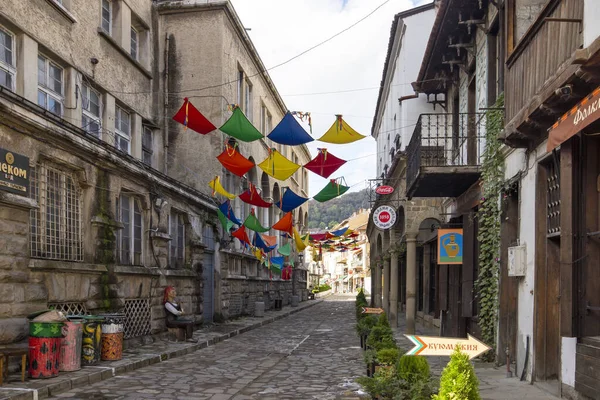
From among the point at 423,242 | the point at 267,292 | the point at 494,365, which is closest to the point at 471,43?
the point at 494,365

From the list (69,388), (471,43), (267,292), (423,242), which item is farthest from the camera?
(267,292)

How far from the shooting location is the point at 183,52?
74.2ft

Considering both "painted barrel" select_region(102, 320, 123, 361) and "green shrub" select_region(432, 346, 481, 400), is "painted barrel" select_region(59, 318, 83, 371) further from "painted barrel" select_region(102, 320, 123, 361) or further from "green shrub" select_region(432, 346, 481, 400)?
"green shrub" select_region(432, 346, 481, 400)

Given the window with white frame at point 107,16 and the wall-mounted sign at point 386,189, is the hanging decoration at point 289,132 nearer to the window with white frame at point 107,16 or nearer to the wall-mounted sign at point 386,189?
the window with white frame at point 107,16

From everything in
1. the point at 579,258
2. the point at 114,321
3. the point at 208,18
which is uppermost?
the point at 208,18

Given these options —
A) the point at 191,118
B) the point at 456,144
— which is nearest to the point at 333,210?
the point at 456,144

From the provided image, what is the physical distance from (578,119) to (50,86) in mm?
11670

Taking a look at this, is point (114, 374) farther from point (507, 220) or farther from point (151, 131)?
point (151, 131)

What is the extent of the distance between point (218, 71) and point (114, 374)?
46.6 ft

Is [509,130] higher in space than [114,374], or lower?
higher

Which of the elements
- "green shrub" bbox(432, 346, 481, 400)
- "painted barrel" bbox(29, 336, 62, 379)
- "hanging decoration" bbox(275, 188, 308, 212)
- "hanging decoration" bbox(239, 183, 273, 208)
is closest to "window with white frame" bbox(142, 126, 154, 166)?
"hanging decoration" bbox(239, 183, 273, 208)

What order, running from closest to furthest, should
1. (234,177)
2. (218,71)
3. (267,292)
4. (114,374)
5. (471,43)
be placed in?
(114,374) → (471,43) → (218,71) → (234,177) → (267,292)

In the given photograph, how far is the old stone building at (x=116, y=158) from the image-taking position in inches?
399

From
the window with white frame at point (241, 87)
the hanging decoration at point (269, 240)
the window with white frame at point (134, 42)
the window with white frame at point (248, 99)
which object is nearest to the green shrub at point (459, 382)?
the window with white frame at point (134, 42)
